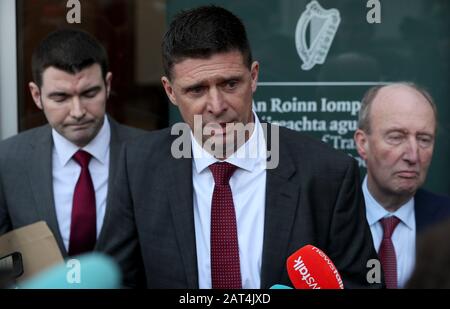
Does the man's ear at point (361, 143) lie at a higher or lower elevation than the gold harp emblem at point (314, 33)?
lower

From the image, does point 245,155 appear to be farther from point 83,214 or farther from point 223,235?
point 83,214

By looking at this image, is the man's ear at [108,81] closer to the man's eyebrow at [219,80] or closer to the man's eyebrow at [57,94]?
the man's eyebrow at [57,94]

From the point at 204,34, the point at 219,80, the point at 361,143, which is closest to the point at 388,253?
the point at 361,143

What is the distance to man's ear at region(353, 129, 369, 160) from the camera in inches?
141

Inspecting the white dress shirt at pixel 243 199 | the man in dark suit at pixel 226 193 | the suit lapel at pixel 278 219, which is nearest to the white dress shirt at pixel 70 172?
the man in dark suit at pixel 226 193

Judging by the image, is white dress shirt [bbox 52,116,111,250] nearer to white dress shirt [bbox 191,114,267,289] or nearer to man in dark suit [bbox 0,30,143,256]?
man in dark suit [bbox 0,30,143,256]

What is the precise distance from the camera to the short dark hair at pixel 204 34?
2674 mm

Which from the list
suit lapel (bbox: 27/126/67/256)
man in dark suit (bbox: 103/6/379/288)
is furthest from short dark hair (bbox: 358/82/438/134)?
suit lapel (bbox: 27/126/67/256)

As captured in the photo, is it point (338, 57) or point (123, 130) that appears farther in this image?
point (338, 57)

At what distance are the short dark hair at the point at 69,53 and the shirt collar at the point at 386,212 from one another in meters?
1.33

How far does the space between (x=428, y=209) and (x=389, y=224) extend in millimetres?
195

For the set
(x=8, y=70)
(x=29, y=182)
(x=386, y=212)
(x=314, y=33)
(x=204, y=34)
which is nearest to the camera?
(x=204, y=34)

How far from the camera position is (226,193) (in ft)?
9.00
